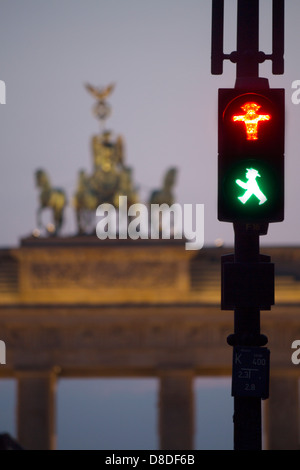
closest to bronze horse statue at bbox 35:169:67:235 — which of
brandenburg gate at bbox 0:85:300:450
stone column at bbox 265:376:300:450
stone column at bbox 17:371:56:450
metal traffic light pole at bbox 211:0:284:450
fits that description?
brandenburg gate at bbox 0:85:300:450

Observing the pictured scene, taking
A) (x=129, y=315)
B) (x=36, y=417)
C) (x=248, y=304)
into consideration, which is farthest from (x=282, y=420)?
(x=248, y=304)

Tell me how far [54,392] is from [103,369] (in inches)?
82.7

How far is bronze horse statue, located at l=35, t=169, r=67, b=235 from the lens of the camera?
1598 inches

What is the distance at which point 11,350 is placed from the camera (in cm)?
4131

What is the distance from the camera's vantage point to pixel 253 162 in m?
9.86

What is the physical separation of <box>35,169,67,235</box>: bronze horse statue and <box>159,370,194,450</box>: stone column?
17.5ft

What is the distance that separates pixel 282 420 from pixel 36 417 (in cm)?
686

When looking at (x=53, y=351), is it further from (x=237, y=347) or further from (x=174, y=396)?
(x=237, y=347)

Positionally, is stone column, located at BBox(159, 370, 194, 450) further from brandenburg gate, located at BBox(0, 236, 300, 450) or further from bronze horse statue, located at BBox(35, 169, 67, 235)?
bronze horse statue, located at BBox(35, 169, 67, 235)

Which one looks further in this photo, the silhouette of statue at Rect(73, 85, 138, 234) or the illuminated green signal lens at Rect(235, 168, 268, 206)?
the silhouette of statue at Rect(73, 85, 138, 234)

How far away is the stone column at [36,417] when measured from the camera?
40003 mm

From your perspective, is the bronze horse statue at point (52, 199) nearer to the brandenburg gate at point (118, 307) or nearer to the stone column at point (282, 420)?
the brandenburg gate at point (118, 307)

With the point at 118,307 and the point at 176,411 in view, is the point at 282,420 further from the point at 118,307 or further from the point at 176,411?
the point at 118,307
